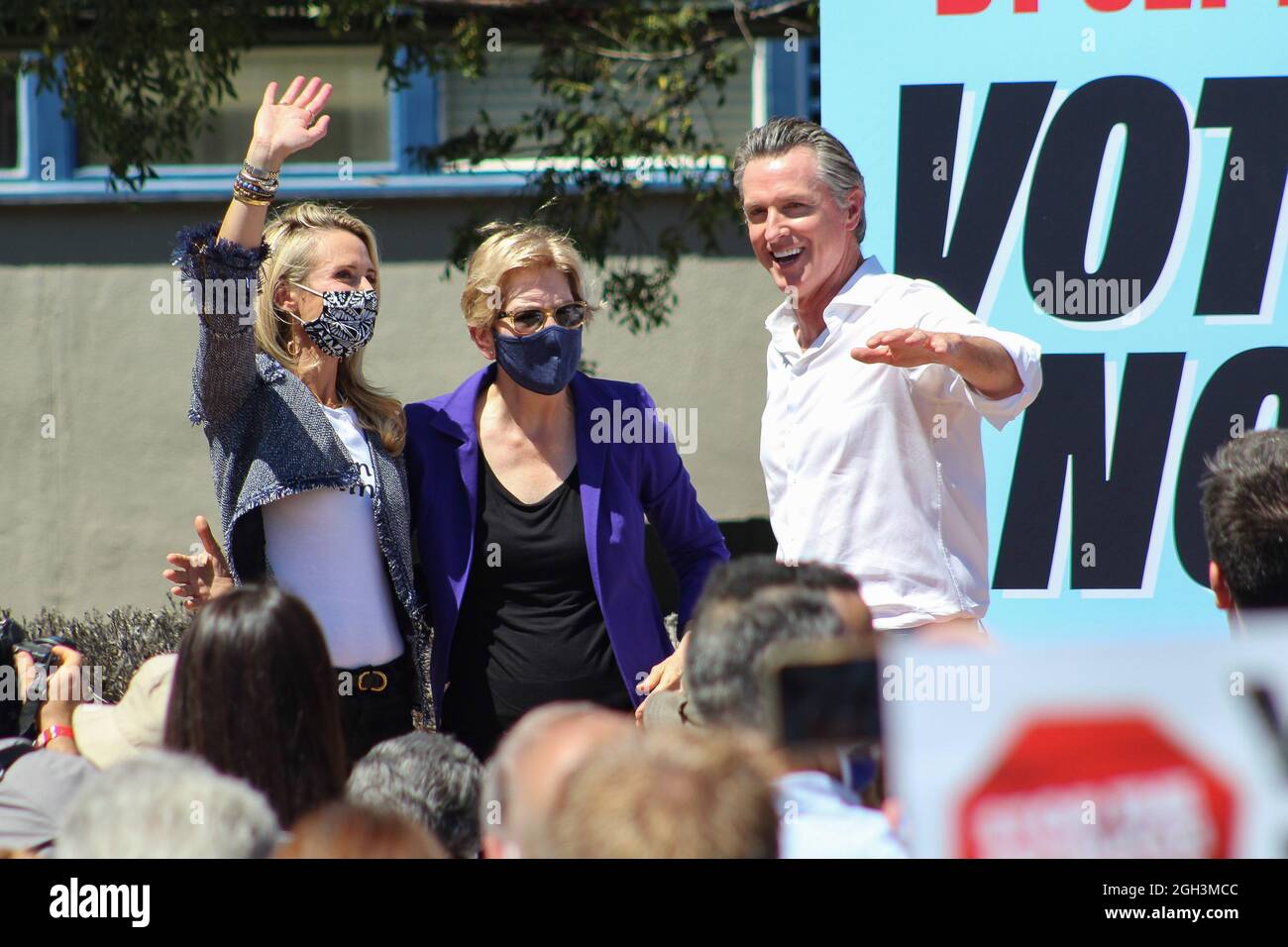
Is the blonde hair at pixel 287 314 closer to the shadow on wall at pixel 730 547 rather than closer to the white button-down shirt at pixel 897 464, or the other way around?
the white button-down shirt at pixel 897 464

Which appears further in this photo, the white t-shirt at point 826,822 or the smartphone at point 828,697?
the white t-shirt at point 826,822

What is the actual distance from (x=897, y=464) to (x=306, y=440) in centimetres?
124

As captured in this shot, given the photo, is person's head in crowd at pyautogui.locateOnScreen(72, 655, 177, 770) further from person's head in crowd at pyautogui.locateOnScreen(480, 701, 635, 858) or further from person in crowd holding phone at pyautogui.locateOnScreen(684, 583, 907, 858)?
person in crowd holding phone at pyautogui.locateOnScreen(684, 583, 907, 858)

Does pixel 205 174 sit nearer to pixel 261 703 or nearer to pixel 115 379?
pixel 115 379

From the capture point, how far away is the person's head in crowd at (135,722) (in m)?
2.71

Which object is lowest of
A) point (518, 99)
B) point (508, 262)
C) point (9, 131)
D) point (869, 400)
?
point (869, 400)

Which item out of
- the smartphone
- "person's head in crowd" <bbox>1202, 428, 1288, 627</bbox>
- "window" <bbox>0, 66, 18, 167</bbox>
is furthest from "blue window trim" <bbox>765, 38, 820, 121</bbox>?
the smartphone

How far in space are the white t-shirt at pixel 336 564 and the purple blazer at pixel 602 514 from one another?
179 millimetres

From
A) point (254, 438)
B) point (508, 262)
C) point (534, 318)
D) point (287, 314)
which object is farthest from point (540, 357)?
point (254, 438)

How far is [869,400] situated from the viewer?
306 cm

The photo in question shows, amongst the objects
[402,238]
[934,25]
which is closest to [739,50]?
[402,238]

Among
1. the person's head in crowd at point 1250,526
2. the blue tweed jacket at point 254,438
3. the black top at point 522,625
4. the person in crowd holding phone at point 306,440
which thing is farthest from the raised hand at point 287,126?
the person's head in crowd at point 1250,526

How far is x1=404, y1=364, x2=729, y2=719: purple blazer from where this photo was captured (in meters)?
3.36

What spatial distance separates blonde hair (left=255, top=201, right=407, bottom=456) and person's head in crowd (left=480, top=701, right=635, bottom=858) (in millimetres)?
1417
